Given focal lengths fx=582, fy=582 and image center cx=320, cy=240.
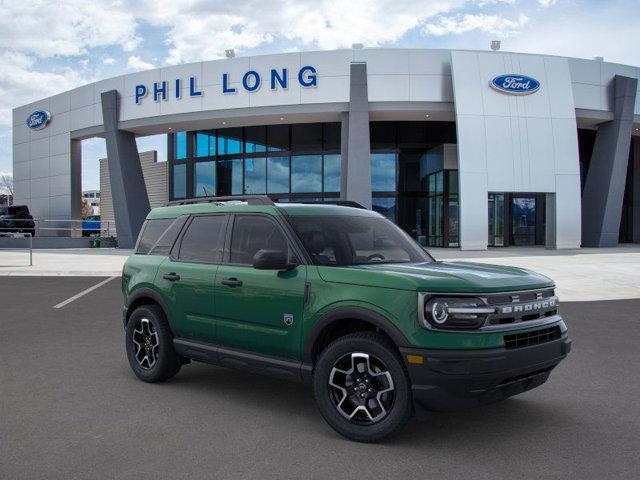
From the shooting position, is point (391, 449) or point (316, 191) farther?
point (316, 191)

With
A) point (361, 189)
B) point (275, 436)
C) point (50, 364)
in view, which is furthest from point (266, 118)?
point (275, 436)

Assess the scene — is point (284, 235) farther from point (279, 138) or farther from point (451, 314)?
point (279, 138)

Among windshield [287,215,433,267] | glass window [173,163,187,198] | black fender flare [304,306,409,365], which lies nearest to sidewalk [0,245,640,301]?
windshield [287,215,433,267]

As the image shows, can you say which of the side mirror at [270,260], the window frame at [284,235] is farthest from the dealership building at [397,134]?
the side mirror at [270,260]

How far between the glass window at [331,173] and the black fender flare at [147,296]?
2759 centimetres

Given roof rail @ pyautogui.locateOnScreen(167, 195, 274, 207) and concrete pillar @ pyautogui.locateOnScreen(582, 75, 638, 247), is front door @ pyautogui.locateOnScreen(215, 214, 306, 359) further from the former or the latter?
concrete pillar @ pyautogui.locateOnScreen(582, 75, 638, 247)

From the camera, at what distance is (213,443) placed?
13.7 feet

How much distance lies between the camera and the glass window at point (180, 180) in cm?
3821

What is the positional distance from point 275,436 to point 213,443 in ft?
1.51

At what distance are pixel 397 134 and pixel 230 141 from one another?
1038 centimetres

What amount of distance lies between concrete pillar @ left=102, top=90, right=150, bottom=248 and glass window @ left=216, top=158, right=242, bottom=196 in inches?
214

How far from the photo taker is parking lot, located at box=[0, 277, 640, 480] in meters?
3.73

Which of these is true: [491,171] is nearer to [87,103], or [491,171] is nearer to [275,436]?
[87,103]

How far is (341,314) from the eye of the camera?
14.1 ft
